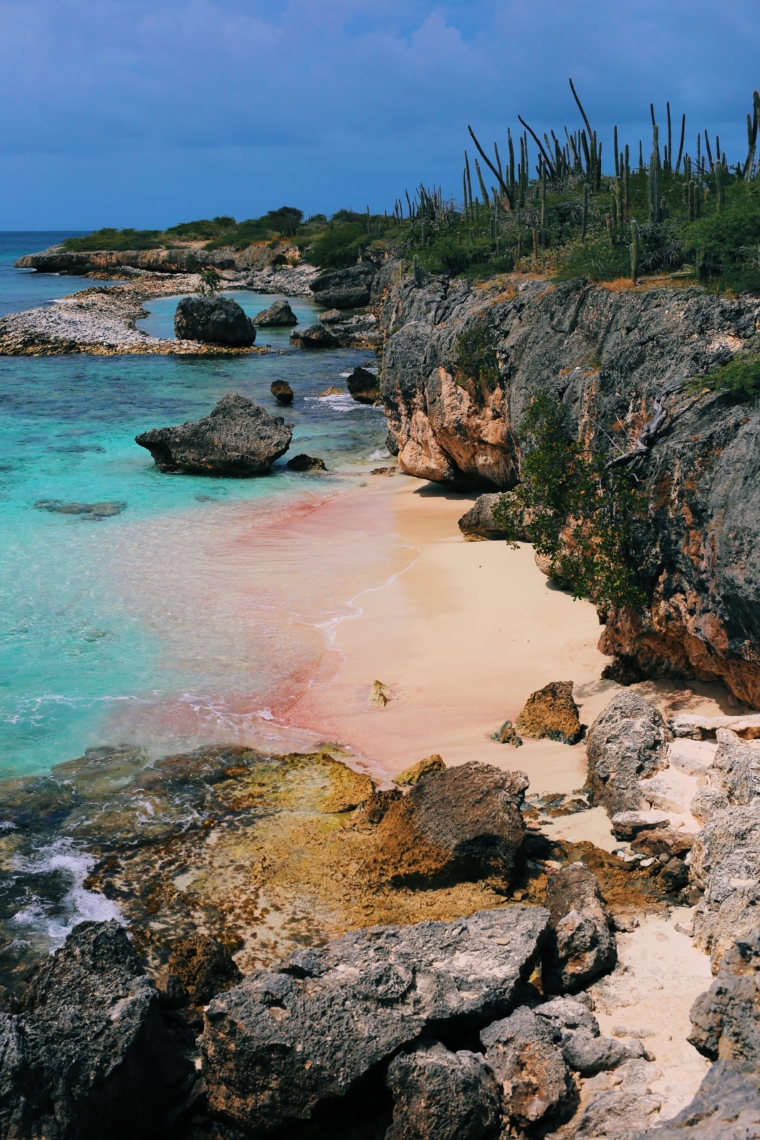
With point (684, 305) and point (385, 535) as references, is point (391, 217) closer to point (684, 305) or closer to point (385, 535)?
point (385, 535)

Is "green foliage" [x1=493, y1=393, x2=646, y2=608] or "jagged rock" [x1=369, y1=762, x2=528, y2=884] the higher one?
"green foliage" [x1=493, y1=393, x2=646, y2=608]

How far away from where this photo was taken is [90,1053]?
19.1ft

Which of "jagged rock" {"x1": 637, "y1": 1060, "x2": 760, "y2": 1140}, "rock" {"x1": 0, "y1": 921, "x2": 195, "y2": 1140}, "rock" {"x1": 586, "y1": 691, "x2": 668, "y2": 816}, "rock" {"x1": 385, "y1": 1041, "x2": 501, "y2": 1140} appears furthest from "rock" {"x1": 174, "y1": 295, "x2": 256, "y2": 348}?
"jagged rock" {"x1": 637, "y1": 1060, "x2": 760, "y2": 1140}

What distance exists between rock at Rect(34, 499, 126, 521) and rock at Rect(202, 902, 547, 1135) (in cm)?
1632

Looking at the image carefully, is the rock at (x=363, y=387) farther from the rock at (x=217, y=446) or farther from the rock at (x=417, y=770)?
the rock at (x=417, y=770)

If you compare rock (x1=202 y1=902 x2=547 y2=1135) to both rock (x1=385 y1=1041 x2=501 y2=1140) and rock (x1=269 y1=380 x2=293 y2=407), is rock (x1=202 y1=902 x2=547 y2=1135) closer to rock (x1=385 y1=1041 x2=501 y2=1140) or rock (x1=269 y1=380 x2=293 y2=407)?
rock (x1=385 y1=1041 x2=501 y2=1140)

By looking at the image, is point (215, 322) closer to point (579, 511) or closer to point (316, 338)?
point (316, 338)

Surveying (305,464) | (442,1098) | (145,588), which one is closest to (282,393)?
(305,464)

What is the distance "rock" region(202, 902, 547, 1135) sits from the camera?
18.6 feet

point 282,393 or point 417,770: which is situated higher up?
point 282,393

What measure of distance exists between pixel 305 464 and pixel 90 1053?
809 inches

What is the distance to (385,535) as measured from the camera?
1919 cm

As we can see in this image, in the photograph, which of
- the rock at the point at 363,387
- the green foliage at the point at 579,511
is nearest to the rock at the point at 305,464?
the rock at the point at 363,387

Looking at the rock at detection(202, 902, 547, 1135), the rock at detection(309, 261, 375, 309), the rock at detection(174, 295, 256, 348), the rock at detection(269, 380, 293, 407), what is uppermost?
the rock at detection(309, 261, 375, 309)
